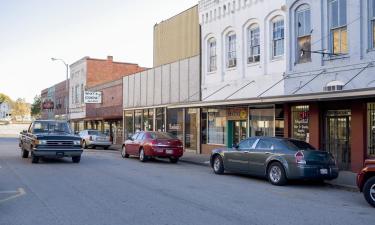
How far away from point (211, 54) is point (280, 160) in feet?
44.9

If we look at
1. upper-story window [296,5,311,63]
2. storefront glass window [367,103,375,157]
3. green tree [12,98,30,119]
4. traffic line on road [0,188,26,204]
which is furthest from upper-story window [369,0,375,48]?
green tree [12,98,30,119]

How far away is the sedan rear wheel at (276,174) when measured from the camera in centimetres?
1351

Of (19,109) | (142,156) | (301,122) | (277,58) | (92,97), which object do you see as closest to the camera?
(301,122)

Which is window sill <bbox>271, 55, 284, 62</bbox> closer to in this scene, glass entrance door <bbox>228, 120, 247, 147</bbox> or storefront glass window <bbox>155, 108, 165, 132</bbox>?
glass entrance door <bbox>228, 120, 247, 147</bbox>

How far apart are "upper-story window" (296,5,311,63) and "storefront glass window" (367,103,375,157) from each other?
368cm

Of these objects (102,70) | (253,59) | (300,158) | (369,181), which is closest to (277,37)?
(253,59)

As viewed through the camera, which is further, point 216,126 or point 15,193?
point 216,126

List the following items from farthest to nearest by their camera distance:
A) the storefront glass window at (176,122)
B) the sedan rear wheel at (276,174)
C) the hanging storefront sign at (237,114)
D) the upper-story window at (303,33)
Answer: the storefront glass window at (176,122) < the hanging storefront sign at (237,114) < the upper-story window at (303,33) < the sedan rear wheel at (276,174)

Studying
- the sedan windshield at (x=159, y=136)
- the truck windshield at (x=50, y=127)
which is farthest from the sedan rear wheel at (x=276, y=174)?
the truck windshield at (x=50, y=127)

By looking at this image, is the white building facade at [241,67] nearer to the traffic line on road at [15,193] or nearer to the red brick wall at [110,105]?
the traffic line on road at [15,193]

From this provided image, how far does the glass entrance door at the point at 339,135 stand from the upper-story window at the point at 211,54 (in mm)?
9268

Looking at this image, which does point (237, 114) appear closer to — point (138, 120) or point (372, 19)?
point (372, 19)

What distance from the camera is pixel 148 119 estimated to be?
34094 mm

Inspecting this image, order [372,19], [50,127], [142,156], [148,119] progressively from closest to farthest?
[372,19] → [50,127] → [142,156] → [148,119]
